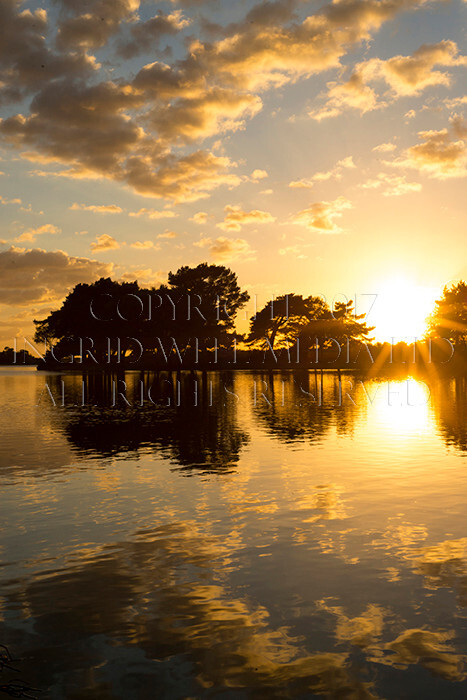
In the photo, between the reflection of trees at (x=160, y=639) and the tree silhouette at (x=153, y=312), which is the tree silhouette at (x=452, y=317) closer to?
the tree silhouette at (x=153, y=312)

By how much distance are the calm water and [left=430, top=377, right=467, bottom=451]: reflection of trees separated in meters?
3.95

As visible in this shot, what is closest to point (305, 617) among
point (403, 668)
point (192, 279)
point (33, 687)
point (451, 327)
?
point (403, 668)

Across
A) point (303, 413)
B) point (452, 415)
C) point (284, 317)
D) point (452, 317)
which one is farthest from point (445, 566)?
point (284, 317)

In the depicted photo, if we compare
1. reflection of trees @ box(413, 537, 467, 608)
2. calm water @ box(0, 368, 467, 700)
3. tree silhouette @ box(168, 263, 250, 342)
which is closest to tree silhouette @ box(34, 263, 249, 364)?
tree silhouette @ box(168, 263, 250, 342)

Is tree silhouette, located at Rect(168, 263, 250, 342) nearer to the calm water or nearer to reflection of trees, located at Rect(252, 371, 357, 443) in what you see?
A: reflection of trees, located at Rect(252, 371, 357, 443)

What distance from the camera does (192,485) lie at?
635 inches

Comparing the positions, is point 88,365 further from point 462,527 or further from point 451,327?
point 462,527

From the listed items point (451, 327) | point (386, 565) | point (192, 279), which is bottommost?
point (386, 565)

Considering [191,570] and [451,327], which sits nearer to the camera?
[191,570]

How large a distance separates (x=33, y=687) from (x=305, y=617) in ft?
11.4

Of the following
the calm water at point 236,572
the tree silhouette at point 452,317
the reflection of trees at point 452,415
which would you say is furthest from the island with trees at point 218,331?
the calm water at point 236,572

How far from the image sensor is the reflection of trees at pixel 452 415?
25.1m

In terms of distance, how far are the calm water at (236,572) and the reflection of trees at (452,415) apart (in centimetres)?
395

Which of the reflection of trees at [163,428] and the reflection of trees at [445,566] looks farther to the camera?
the reflection of trees at [163,428]
